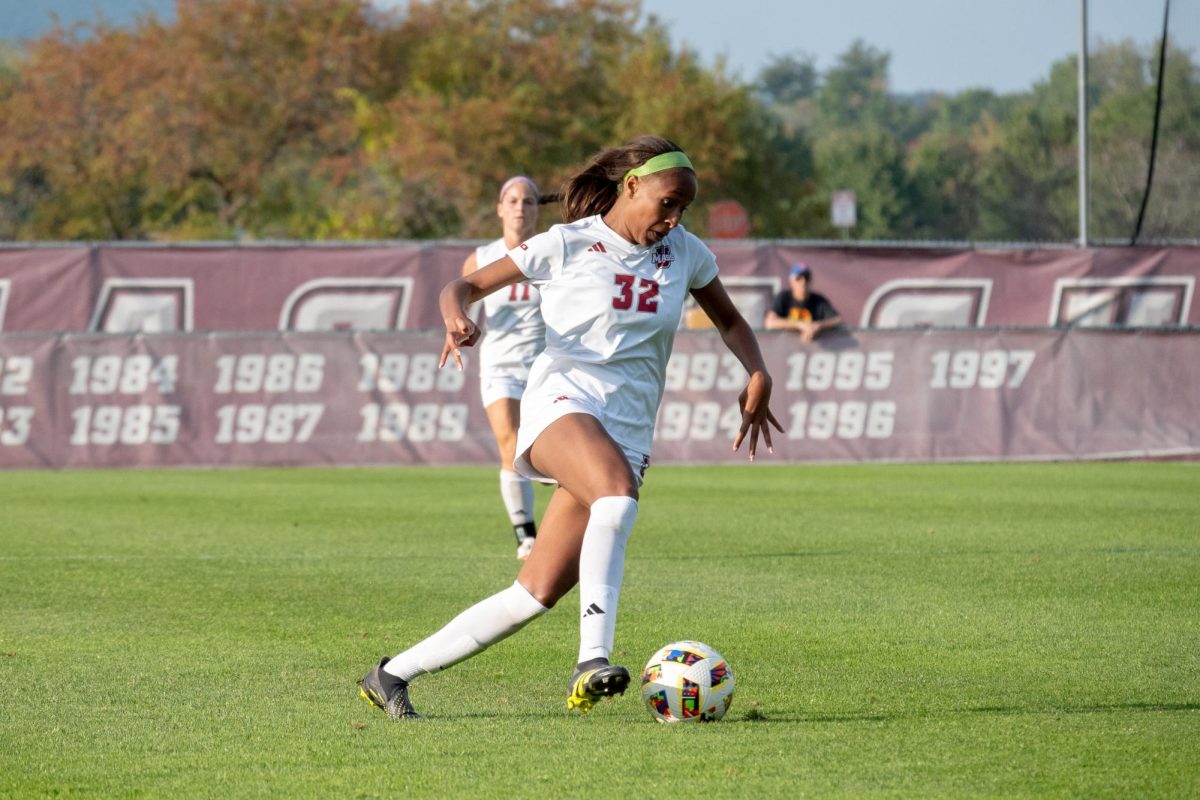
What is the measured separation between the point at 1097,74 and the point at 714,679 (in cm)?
8770

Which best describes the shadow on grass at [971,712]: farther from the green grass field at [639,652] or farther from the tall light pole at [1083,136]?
the tall light pole at [1083,136]

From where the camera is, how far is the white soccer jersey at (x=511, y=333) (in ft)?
38.6

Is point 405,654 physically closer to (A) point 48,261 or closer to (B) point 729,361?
(B) point 729,361

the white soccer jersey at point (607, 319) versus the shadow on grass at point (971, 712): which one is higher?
the white soccer jersey at point (607, 319)

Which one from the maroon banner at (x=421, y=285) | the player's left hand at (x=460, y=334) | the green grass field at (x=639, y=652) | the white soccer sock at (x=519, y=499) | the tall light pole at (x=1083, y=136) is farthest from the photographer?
the tall light pole at (x=1083, y=136)

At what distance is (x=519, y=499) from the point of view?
38.2 feet

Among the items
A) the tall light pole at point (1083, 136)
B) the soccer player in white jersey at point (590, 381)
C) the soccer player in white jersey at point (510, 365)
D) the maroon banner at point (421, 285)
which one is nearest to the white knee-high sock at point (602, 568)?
the soccer player in white jersey at point (590, 381)

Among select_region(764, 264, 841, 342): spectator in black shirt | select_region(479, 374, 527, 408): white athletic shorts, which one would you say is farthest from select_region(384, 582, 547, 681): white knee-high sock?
select_region(764, 264, 841, 342): spectator in black shirt

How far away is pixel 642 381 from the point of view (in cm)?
621

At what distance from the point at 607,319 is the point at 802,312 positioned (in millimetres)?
14712

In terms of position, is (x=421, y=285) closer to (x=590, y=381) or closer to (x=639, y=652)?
(x=639, y=652)

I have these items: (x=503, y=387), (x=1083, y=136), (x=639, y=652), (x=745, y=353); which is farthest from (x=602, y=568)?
(x=1083, y=136)

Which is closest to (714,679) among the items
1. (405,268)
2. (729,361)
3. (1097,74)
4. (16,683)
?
(16,683)

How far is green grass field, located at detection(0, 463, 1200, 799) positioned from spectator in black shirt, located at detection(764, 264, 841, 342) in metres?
5.54
